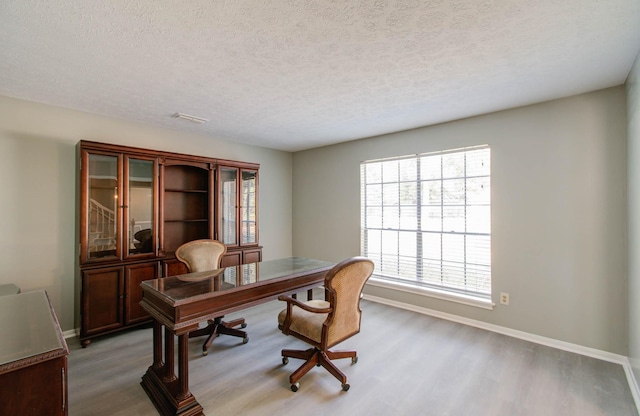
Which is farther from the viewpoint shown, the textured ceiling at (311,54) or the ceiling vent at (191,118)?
the ceiling vent at (191,118)

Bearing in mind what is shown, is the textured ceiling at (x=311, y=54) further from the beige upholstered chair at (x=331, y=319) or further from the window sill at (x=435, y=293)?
the window sill at (x=435, y=293)

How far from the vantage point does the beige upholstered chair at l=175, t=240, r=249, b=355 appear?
2.96 m

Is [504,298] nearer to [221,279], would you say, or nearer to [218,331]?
[221,279]

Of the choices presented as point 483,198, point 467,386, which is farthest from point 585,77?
point 467,386

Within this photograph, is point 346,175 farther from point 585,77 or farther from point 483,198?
point 585,77

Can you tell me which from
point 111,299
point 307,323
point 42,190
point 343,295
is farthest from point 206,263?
point 42,190

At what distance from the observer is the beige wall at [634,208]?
2072 millimetres

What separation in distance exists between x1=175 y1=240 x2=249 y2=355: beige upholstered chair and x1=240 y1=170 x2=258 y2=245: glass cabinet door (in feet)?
3.33

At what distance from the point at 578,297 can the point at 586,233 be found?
0.63 m

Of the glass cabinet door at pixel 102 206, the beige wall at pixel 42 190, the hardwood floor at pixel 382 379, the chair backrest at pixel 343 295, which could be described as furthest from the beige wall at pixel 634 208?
the beige wall at pixel 42 190

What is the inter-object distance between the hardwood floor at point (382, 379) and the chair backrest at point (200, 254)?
79cm

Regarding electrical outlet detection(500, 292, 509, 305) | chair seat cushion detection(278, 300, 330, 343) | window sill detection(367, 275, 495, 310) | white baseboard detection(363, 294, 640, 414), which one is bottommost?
white baseboard detection(363, 294, 640, 414)

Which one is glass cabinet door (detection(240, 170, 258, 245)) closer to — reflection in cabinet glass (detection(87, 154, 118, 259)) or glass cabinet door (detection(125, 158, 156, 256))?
glass cabinet door (detection(125, 158, 156, 256))

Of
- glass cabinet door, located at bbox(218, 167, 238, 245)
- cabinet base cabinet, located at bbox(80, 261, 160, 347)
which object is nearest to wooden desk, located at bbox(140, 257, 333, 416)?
cabinet base cabinet, located at bbox(80, 261, 160, 347)
